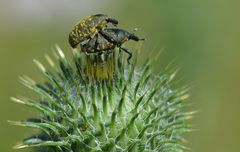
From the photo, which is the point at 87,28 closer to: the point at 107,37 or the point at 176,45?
the point at 107,37

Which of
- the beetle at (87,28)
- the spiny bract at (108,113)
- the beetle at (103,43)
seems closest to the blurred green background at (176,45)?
the spiny bract at (108,113)

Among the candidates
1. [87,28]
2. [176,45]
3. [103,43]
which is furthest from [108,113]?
[176,45]

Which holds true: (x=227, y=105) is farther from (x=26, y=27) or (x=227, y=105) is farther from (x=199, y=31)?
(x=26, y=27)

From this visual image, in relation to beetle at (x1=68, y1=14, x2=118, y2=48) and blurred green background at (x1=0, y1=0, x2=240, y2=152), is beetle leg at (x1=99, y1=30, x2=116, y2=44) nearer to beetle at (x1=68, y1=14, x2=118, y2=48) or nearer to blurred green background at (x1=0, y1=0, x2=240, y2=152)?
beetle at (x1=68, y1=14, x2=118, y2=48)

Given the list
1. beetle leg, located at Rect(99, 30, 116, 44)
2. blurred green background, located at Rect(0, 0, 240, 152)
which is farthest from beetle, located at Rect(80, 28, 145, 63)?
blurred green background, located at Rect(0, 0, 240, 152)

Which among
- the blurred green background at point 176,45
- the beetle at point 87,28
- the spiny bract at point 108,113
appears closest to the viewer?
the spiny bract at point 108,113

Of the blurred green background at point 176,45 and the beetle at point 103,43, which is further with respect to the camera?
the blurred green background at point 176,45

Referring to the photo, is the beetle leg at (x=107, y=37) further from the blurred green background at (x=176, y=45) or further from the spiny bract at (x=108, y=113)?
the blurred green background at (x=176, y=45)
